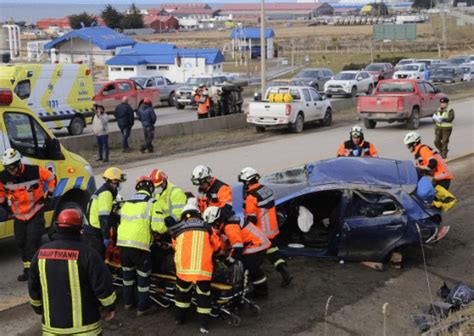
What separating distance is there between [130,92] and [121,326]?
26331mm

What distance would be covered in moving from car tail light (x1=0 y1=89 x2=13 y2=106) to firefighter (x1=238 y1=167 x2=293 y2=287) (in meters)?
3.90

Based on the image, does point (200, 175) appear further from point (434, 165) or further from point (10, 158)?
point (434, 165)

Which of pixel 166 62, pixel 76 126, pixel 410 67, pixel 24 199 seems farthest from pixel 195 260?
pixel 166 62

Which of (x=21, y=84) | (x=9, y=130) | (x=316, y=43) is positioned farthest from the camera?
(x=316, y=43)

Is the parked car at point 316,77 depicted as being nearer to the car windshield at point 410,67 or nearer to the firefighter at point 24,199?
the car windshield at point 410,67

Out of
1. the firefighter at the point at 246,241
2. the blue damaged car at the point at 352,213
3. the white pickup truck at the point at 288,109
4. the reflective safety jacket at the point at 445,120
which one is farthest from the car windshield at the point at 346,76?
the firefighter at the point at 246,241

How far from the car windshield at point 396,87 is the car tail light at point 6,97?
1961 cm

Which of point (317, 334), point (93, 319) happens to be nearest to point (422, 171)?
point (317, 334)

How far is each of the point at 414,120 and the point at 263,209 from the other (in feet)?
64.3

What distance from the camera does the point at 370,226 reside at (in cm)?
952

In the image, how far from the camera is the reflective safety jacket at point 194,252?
292 inches

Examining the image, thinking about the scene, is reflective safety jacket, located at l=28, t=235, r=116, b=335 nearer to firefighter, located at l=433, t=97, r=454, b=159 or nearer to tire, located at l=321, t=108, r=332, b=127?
firefighter, located at l=433, t=97, r=454, b=159

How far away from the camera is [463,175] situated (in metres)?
17.0

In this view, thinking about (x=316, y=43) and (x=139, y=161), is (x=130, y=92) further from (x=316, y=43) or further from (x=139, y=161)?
(x=316, y=43)
